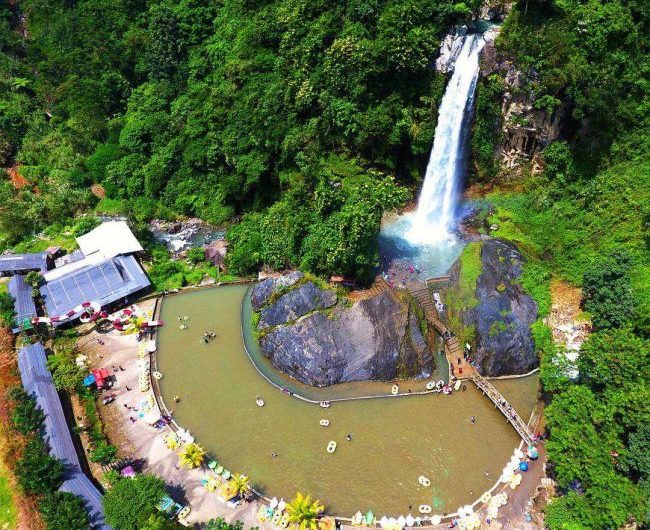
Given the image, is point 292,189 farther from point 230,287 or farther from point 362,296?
point 362,296

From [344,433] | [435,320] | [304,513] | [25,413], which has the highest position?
[435,320]

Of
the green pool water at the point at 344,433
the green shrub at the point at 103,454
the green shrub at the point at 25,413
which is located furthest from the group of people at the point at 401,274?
the green shrub at the point at 25,413

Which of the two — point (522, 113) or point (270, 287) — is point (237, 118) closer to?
point (270, 287)

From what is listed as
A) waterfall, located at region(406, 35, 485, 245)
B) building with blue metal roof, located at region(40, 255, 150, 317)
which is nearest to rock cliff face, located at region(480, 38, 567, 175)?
waterfall, located at region(406, 35, 485, 245)

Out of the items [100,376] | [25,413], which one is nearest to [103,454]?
[25,413]

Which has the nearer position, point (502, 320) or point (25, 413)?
point (25, 413)
